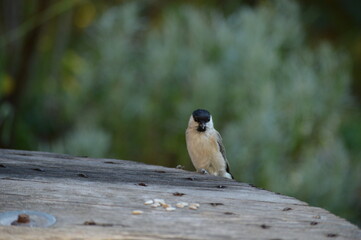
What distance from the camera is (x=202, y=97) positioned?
13.8 ft

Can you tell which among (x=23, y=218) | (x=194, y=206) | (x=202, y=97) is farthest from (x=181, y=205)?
(x=202, y=97)

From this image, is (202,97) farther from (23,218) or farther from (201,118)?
(23,218)

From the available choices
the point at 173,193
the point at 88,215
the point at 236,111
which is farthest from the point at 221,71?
the point at 88,215

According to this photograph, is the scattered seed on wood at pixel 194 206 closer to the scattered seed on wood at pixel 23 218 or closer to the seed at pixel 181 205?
the seed at pixel 181 205

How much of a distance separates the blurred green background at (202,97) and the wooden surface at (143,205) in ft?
6.34

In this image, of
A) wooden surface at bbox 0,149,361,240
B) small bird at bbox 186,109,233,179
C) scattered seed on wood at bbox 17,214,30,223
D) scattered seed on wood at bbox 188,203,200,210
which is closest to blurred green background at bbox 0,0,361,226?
small bird at bbox 186,109,233,179

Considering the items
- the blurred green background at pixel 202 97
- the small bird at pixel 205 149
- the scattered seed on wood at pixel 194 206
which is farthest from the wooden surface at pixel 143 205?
the blurred green background at pixel 202 97

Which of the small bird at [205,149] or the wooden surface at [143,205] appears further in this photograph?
the small bird at [205,149]

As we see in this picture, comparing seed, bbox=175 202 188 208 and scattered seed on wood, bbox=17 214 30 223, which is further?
seed, bbox=175 202 188 208

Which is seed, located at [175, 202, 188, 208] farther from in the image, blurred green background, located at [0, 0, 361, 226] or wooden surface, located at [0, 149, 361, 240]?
blurred green background, located at [0, 0, 361, 226]

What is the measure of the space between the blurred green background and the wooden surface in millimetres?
1932

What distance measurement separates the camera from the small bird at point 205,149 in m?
3.45

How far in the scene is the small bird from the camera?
3.45 metres

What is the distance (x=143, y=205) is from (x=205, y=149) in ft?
5.72
